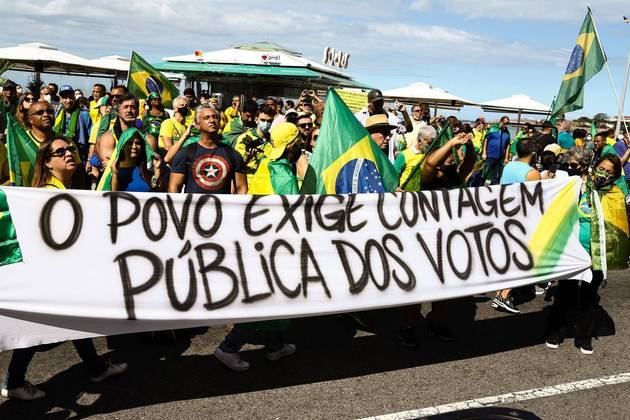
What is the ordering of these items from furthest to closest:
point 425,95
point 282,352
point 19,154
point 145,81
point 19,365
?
1. point 425,95
2. point 145,81
3. point 282,352
4. point 19,154
5. point 19,365

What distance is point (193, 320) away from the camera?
3.82 metres

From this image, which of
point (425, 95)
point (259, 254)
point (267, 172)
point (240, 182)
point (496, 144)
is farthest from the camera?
point (425, 95)

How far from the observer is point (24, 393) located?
12.6 feet

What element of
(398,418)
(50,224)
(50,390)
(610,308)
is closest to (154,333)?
(50,390)

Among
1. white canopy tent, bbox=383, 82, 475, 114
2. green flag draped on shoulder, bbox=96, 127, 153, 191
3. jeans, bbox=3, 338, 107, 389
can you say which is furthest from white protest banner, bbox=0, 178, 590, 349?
white canopy tent, bbox=383, 82, 475, 114

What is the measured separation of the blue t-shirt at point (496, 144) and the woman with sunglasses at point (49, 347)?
9478mm

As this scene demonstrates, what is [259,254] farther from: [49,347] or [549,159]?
[549,159]

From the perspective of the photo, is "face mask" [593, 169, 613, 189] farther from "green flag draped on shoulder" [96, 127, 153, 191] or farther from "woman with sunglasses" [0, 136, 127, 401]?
"woman with sunglasses" [0, 136, 127, 401]

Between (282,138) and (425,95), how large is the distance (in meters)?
19.0

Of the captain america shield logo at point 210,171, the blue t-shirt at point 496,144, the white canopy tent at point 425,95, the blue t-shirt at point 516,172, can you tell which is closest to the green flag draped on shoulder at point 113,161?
the captain america shield logo at point 210,171

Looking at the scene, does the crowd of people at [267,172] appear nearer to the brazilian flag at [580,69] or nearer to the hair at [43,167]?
the hair at [43,167]

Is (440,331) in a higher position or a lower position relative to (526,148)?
lower

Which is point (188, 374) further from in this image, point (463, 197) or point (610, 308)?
point (610, 308)

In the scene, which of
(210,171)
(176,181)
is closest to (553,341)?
(210,171)
